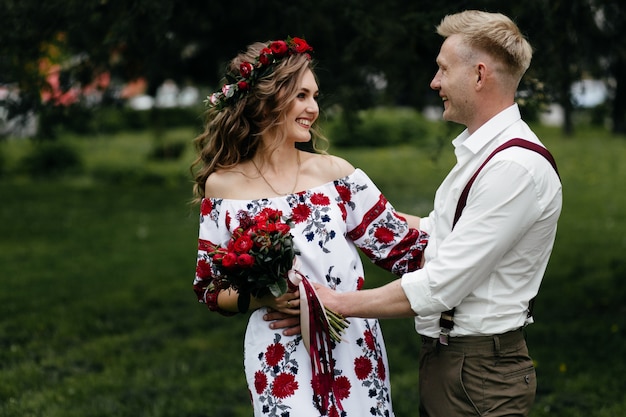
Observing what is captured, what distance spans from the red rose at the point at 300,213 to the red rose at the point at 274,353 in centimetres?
51

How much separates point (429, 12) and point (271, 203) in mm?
2125

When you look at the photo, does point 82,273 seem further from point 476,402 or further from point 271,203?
point 476,402

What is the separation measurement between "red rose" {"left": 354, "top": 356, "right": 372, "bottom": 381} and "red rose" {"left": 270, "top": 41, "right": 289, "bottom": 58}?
1300 millimetres

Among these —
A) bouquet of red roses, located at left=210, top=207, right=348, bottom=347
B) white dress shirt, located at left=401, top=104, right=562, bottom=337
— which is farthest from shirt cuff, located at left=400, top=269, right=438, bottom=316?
bouquet of red roses, located at left=210, top=207, right=348, bottom=347

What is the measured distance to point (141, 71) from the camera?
24.1 ft

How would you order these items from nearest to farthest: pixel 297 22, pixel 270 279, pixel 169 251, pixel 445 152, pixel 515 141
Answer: pixel 515 141, pixel 270 279, pixel 297 22, pixel 169 251, pixel 445 152

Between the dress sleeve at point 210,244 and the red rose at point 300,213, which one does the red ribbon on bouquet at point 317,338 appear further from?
the dress sleeve at point 210,244

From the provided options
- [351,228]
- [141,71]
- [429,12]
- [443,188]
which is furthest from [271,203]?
[141,71]

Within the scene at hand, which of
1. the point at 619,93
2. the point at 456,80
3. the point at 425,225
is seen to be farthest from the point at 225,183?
the point at 619,93

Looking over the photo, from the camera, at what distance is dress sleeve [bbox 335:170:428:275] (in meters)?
3.54

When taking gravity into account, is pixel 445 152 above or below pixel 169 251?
above

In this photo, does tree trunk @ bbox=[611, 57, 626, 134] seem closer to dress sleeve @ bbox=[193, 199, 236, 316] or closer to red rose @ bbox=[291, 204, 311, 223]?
red rose @ bbox=[291, 204, 311, 223]

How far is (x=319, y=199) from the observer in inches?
134

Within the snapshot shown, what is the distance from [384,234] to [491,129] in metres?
0.85
